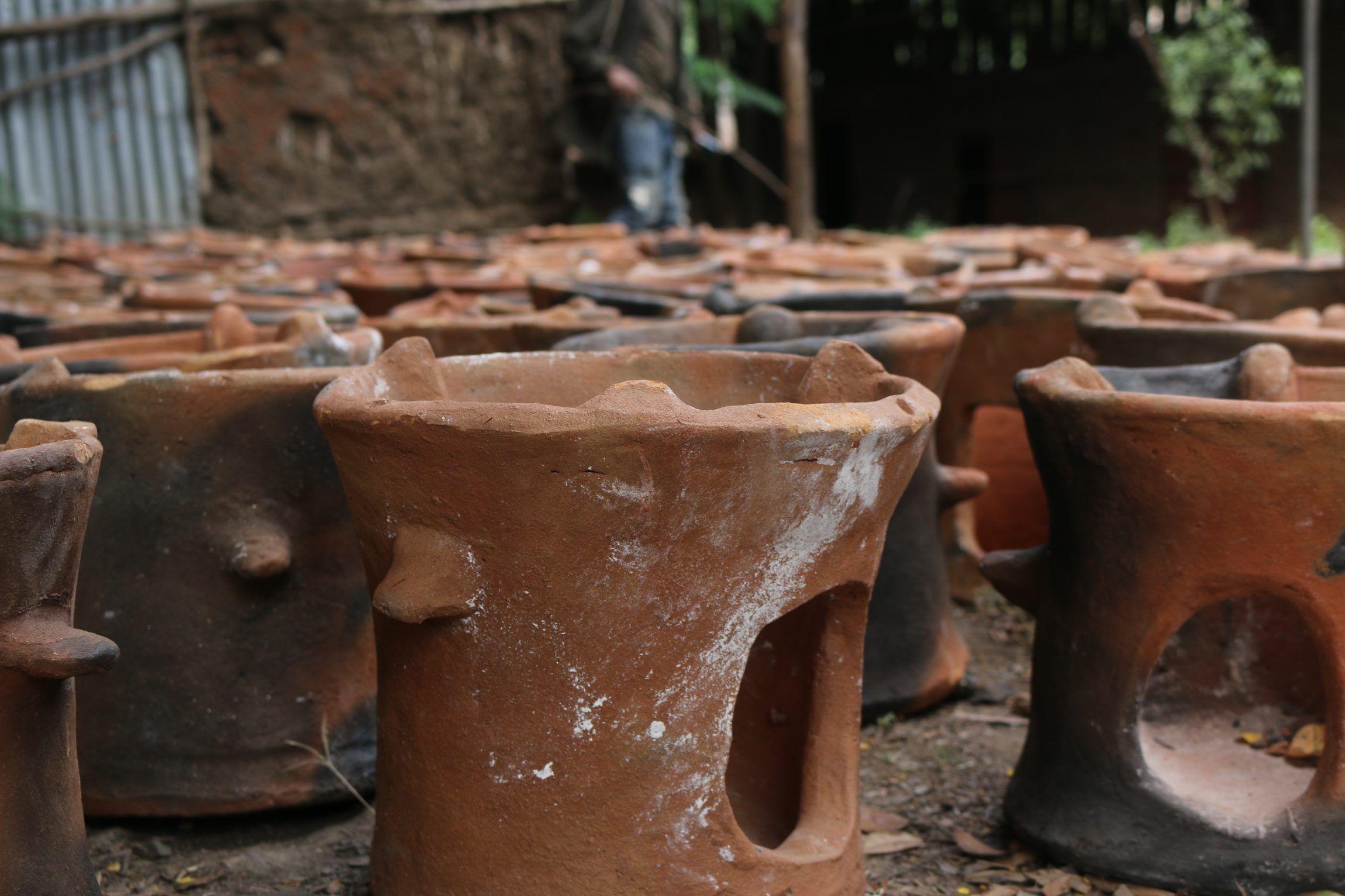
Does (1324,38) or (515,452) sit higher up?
(1324,38)

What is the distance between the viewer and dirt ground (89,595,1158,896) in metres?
1.96

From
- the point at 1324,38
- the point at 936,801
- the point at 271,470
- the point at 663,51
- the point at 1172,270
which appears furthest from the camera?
the point at 1324,38

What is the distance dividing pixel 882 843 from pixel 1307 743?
73 centimetres

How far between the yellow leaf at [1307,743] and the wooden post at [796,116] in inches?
247

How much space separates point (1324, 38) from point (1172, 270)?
31.8ft

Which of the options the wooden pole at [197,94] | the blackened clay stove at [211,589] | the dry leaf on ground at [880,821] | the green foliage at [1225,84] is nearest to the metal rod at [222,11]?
the wooden pole at [197,94]

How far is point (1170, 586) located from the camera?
188 centimetres

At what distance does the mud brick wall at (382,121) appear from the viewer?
31.5 feet

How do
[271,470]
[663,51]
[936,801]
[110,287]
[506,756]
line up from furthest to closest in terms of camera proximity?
[663,51] < [110,287] < [936,801] < [271,470] < [506,756]

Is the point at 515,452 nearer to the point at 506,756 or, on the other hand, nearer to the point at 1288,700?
the point at 506,756

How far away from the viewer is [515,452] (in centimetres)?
147

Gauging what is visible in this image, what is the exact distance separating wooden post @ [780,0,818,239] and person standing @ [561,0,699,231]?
0.96 metres

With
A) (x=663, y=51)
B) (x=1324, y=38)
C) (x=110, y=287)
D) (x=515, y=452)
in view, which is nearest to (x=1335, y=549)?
(x=515, y=452)

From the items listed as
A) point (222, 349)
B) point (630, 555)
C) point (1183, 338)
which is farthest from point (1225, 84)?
point (630, 555)
